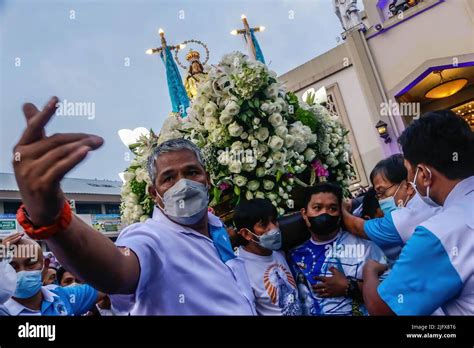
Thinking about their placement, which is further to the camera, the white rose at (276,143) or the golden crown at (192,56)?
the golden crown at (192,56)

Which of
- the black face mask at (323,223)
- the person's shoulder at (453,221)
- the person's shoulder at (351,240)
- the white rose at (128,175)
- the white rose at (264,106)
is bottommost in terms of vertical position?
the person's shoulder at (351,240)

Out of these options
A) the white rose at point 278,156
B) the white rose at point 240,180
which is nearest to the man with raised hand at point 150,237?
the white rose at point 240,180

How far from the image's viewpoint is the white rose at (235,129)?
1458mm

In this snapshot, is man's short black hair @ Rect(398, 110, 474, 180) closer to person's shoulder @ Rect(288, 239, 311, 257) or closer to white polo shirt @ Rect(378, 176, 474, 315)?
white polo shirt @ Rect(378, 176, 474, 315)

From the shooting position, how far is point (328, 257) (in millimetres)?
1558

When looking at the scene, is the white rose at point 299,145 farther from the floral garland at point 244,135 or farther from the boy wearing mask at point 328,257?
the boy wearing mask at point 328,257

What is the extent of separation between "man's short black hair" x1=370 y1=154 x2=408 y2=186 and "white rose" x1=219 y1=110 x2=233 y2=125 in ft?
2.34

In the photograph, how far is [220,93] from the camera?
59.6 inches

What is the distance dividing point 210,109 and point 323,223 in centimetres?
64

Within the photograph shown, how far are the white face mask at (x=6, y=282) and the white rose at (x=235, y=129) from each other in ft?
3.49

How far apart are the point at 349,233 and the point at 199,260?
31.4 inches

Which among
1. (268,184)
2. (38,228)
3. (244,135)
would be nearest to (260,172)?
(268,184)
